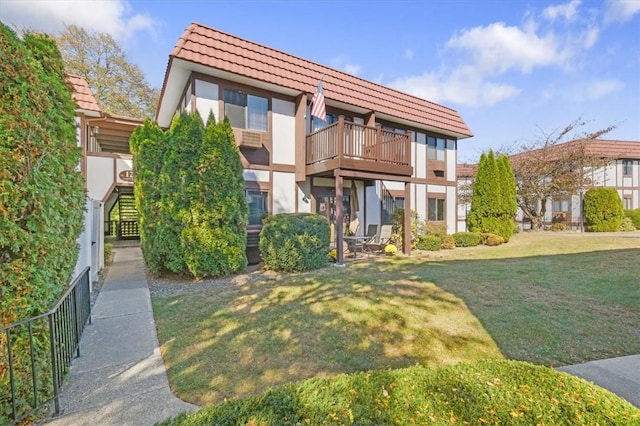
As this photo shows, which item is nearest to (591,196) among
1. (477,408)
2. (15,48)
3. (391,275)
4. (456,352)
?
(391,275)

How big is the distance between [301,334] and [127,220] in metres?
16.7

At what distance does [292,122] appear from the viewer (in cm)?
1070

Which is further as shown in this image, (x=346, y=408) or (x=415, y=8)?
(x=415, y=8)

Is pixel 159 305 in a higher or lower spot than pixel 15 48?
lower

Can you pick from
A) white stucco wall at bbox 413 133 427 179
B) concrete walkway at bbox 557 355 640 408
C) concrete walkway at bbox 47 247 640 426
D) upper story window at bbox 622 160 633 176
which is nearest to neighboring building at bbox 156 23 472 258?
white stucco wall at bbox 413 133 427 179

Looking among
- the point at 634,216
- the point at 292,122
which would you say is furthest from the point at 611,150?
the point at 292,122

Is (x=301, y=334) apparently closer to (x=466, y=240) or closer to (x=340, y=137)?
(x=340, y=137)

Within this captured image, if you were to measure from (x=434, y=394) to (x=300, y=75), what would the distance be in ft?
33.8

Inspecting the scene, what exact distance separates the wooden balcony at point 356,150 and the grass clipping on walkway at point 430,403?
7285mm

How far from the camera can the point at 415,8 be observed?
33.1 feet

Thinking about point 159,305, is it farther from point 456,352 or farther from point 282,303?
point 456,352

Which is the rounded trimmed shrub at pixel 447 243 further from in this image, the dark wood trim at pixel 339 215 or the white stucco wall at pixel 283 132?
the white stucco wall at pixel 283 132

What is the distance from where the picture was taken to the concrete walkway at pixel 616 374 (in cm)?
265

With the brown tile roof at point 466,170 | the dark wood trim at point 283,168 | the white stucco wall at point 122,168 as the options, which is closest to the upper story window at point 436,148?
the dark wood trim at point 283,168
